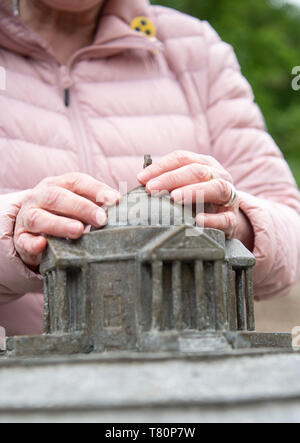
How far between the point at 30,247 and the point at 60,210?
148 mm

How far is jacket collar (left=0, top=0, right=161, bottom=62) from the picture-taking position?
2688mm

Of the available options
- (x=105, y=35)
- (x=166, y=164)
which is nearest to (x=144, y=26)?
(x=105, y=35)

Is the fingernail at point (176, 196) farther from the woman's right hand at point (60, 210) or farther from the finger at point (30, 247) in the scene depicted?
the finger at point (30, 247)

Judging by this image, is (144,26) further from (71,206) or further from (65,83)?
(71,206)

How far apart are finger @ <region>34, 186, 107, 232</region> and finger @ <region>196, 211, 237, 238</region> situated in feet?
0.95

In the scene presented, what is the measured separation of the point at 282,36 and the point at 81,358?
909 cm

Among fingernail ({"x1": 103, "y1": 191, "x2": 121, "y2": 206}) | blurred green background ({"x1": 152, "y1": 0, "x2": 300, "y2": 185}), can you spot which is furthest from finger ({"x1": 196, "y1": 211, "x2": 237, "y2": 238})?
blurred green background ({"x1": 152, "y1": 0, "x2": 300, "y2": 185})

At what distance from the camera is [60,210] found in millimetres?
1930

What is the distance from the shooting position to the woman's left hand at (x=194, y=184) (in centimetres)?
196

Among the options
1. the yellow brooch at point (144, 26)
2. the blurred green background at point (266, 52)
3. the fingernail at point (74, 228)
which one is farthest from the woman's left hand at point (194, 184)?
the blurred green background at point (266, 52)

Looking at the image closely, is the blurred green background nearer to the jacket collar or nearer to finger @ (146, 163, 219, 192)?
the jacket collar

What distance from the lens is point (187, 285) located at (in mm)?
1820
